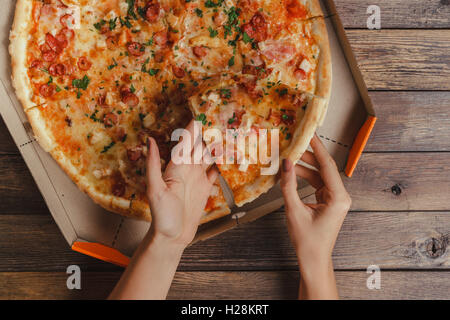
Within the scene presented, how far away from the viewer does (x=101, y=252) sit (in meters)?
2.47

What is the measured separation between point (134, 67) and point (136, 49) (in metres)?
0.13

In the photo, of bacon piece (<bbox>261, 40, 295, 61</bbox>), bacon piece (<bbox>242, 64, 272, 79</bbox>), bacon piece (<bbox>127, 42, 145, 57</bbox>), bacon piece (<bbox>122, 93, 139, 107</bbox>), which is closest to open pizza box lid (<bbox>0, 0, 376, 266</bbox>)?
bacon piece (<bbox>261, 40, 295, 61</bbox>)

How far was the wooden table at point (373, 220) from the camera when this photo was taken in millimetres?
2707

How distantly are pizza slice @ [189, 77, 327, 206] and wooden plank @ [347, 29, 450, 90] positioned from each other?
2.57 ft

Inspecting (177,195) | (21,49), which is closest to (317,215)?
(177,195)

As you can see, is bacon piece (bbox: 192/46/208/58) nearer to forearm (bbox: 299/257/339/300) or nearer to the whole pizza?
the whole pizza

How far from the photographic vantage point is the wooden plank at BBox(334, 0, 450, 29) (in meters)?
2.72

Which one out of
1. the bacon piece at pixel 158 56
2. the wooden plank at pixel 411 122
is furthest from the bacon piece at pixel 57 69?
the wooden plank at pixel 411 122

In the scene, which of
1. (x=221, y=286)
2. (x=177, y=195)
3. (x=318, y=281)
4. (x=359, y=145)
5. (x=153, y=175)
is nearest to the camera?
(x=153, y=175)

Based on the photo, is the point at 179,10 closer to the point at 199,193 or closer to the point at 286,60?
the point at 286,60

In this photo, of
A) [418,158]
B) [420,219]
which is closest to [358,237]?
[420,219]

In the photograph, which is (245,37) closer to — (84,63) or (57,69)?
(84,63)

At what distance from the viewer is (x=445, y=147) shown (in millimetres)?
2760

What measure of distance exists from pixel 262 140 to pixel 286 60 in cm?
62
